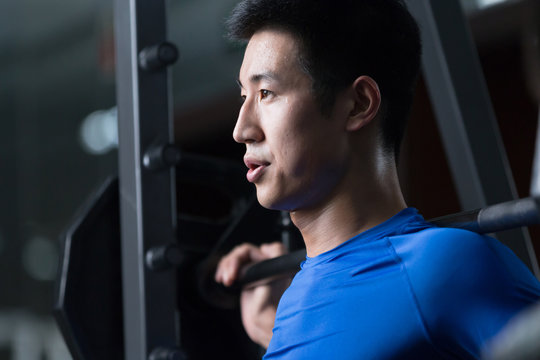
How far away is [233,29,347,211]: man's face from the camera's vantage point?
66 cm

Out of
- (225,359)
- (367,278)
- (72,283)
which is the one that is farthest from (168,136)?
(367,278)

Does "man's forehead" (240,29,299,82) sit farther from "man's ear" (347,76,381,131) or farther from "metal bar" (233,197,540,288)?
"metal bar" (233,197,540,288)

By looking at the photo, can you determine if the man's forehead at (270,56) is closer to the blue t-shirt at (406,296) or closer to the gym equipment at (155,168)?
the blue t-shirt at (406,296)

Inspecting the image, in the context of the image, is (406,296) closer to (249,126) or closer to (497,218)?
(497,218)

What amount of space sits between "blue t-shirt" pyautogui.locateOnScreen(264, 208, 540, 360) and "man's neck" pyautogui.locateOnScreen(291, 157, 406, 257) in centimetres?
1

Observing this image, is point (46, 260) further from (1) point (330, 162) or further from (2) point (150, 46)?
(1) point (330, 162)

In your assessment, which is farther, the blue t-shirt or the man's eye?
the man's eye

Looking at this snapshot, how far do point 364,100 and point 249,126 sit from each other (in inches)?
4.6

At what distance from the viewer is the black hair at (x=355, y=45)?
674mm

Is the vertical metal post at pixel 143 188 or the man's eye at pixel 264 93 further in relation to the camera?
the vertical metal post at pixel 143 188

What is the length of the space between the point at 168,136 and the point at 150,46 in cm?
14

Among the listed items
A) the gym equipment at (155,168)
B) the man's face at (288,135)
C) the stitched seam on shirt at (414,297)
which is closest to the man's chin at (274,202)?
the man's face at (288,135)

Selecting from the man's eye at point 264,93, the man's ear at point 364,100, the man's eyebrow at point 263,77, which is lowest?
the man's ear at point 364,100

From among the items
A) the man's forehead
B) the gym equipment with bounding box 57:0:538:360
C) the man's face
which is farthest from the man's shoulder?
the gym equipment with bounding box 57:0:538:360
